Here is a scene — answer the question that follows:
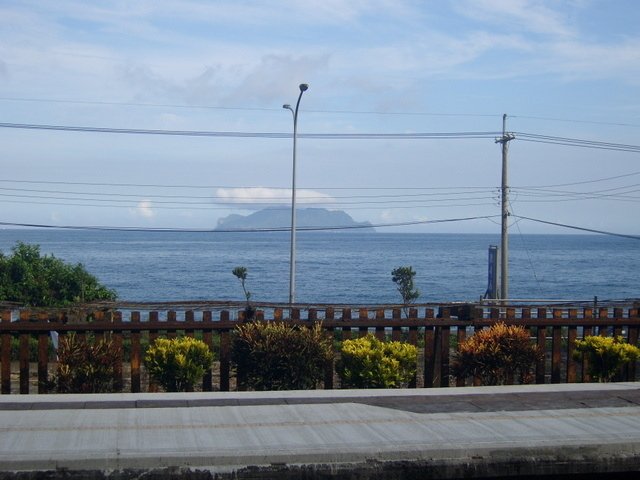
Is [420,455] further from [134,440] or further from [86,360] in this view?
[86,360]

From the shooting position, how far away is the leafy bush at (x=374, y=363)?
927cm

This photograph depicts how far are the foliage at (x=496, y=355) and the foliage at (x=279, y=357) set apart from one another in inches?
70.3

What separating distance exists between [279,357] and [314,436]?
2.42 metres

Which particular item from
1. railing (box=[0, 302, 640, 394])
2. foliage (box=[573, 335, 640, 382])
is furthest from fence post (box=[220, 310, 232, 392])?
foliage (box=[573, 335, 640, 382])

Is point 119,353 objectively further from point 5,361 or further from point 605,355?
point 605,355

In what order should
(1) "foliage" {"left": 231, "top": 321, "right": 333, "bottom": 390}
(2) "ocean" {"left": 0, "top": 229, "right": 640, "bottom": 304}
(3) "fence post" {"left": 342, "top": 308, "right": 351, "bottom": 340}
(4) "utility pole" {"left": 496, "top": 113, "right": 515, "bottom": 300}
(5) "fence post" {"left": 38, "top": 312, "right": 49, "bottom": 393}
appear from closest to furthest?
(1) "foliage" {"left": 231, "top": 321, "right": 333, "bottom": 390} < (5) "fence post" {"left": 38, "top": 312, "right": 49, "bottom": 393} < (3) "fence post" {"left": 342, "top": 308, "right": 351, "bottom": 340} < (4) "utility pole" {"left": 496, "top": 113, "right": 515, "bottom": 300} < (2) "ocean" {"left": 0, "top": 229, "right": 640, "bottom": 304}

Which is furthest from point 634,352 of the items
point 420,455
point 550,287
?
point 550,287

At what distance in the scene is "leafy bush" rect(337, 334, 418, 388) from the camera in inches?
365

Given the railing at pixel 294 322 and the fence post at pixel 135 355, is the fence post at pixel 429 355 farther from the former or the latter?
the fence post at pixel 135 355

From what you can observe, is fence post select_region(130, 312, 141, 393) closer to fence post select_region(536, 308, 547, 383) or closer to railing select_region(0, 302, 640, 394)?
railing select_region(0, 302, 640, 394)

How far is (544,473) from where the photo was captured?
6.45 metres

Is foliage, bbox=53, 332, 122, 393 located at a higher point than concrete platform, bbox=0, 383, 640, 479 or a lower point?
higher

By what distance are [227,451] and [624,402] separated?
455 centimetres

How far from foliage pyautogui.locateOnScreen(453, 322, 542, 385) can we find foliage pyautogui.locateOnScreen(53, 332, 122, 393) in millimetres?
4160
